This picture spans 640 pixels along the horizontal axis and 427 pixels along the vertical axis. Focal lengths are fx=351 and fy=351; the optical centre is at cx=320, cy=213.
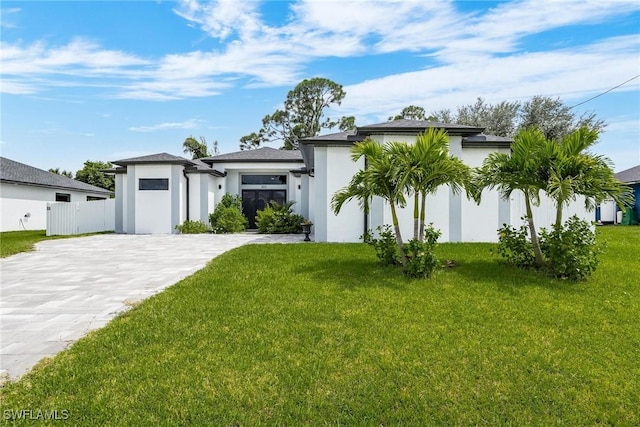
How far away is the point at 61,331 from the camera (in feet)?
14.2

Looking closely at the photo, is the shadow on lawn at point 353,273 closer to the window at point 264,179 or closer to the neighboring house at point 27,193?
the window at point 264,179

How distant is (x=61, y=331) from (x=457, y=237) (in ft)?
36.9

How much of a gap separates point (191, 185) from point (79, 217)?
5.93 meters

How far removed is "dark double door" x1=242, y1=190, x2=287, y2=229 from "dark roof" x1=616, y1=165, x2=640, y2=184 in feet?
73.8

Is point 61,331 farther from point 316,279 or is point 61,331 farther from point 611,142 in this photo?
point 611,142

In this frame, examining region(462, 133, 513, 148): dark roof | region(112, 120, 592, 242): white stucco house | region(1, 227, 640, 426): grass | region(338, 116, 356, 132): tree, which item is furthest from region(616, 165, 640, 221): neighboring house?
region(338, 116, 356, 132): tree

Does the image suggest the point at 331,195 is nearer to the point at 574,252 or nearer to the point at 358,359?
the point at 574,252

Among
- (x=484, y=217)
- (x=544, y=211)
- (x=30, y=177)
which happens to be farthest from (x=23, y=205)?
(x=544, y=211)

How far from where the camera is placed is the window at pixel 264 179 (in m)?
21.9

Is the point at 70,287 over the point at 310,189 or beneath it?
beneath

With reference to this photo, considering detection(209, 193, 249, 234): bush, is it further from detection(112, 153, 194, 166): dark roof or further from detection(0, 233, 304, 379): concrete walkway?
detection(0, 233, 304, 379): concrete walkway

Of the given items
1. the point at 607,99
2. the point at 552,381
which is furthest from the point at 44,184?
the point at 607,99

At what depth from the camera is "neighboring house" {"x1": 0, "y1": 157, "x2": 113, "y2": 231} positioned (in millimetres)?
20328

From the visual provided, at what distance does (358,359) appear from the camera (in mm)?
3531
